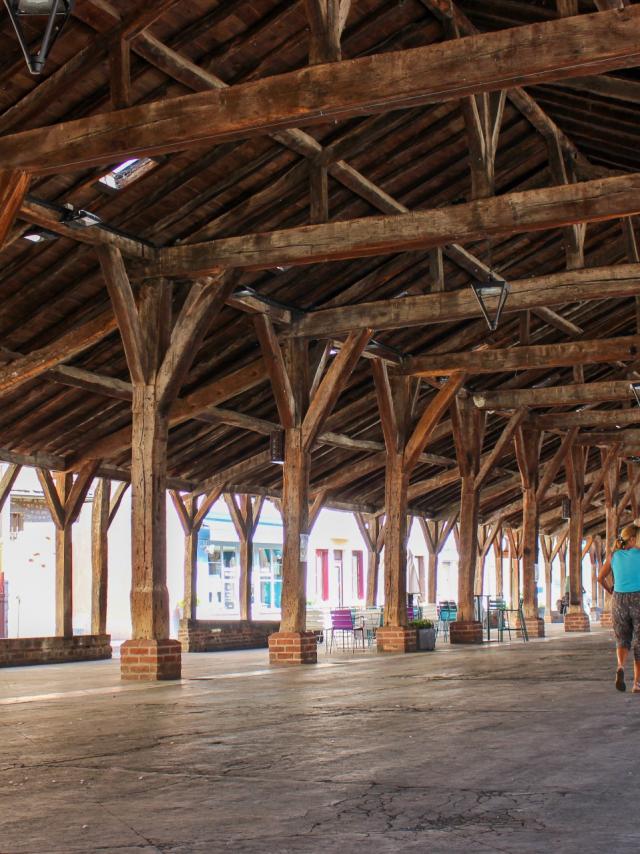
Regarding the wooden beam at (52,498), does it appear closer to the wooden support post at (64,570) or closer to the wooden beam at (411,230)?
the wooden support post at (64,570)

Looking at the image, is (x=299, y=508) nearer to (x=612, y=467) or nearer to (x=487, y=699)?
(x=487, y=699)

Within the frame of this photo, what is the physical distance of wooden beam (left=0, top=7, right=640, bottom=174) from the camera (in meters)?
6.65

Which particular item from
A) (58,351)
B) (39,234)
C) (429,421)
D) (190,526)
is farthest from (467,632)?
(39,234)

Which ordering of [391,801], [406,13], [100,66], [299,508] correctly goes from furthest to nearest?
[299,508], [406,13], [100,66], [391,801]

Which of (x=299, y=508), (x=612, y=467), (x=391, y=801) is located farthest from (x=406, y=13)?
(x=612, y=467)

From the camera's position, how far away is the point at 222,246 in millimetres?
11195

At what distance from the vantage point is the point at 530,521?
21.0 m

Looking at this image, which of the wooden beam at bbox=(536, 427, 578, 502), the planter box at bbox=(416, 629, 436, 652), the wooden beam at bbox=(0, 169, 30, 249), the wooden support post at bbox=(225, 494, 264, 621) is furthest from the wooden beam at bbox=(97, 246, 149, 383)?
the wooden support post at bbox=(225, 494, 264, 621)

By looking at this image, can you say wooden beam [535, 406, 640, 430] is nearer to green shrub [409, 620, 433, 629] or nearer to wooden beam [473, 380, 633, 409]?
wooden beam [473, 380, 633, 409]

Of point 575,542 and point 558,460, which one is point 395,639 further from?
point 575,542

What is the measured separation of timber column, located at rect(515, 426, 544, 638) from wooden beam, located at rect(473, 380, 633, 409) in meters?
2.26

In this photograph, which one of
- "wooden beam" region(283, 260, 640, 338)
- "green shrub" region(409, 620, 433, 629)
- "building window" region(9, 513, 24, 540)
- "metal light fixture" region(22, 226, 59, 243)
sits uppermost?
"metal light fixture" region(22, 226, 59, 243)

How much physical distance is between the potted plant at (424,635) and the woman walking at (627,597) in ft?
24.7

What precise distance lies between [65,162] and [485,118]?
15.7 feet
